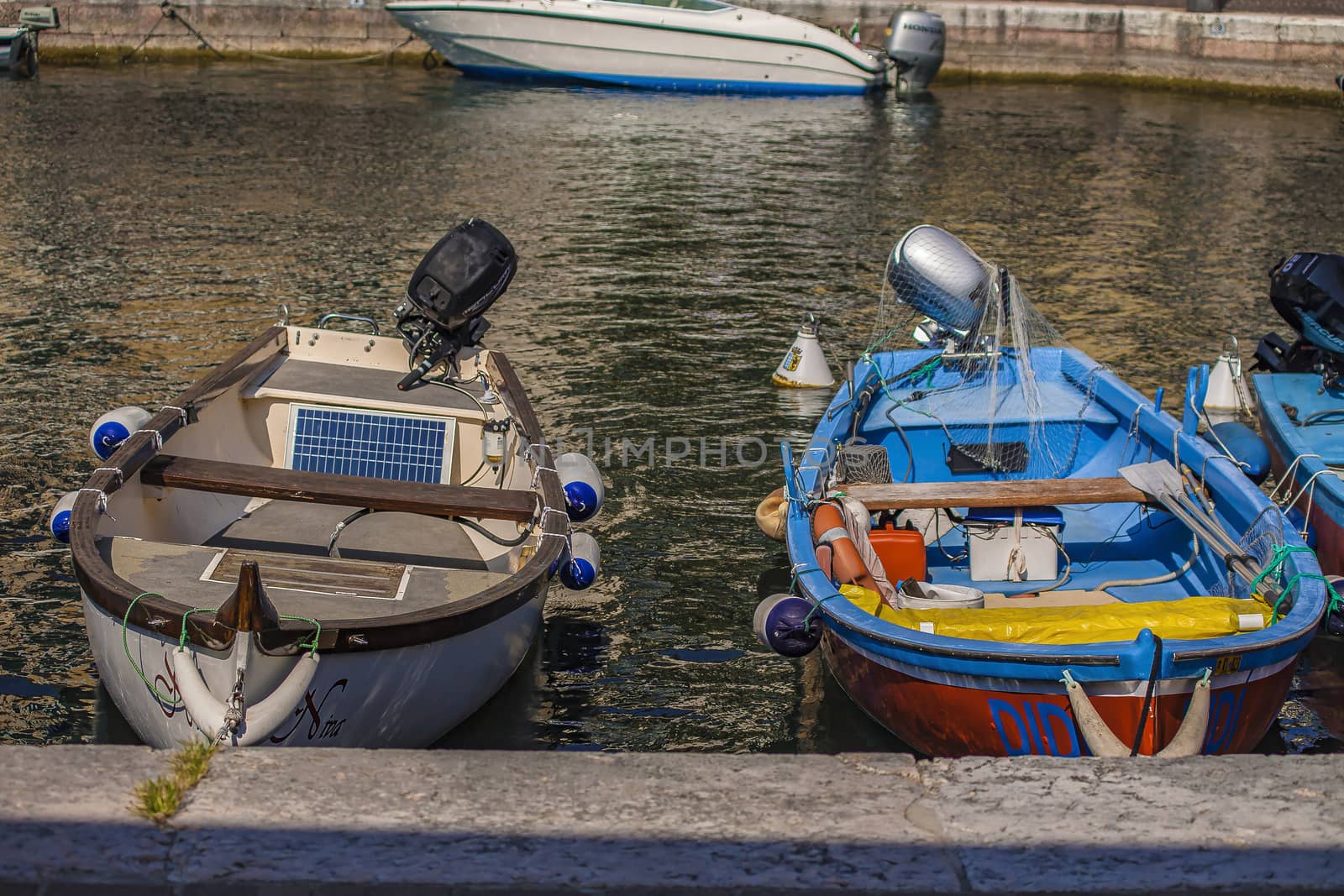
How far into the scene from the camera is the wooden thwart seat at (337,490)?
6.95m

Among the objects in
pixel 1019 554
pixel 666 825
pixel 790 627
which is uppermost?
pixel 666 825

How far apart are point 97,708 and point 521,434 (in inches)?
105

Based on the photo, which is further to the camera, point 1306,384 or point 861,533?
point 1306,384

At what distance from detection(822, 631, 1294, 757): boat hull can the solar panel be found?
3.22 meters

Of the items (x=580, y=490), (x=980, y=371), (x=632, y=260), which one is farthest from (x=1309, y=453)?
(x=632, y=260)

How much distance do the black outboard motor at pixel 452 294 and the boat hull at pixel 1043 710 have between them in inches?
145

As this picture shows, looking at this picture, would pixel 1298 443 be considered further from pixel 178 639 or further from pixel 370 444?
pixel 178 639

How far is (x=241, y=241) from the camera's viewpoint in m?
16.1

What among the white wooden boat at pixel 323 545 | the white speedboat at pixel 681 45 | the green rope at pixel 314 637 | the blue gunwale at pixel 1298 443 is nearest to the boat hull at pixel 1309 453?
the blue gunwale at pixel 1298 443

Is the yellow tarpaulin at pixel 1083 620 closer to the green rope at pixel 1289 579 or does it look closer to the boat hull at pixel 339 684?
the green rope at pixel 1289 579

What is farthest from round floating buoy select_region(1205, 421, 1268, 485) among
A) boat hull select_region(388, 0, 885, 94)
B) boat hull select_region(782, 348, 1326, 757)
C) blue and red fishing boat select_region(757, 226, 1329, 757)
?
boat hull select_region(388, 0, 885, 94)

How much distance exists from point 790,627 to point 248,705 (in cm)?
239

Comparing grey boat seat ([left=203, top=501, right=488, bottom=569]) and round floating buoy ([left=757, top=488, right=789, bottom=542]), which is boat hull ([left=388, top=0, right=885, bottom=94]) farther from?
grey boat seat ([left=203, top=501, right=488, bottom=569])

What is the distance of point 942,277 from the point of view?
365 inches
